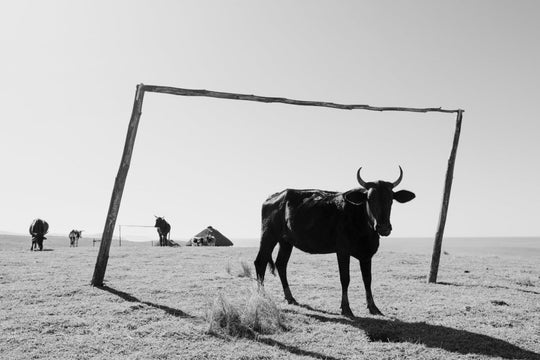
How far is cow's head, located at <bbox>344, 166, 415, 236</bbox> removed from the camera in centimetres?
660

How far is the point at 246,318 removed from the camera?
19.6 ft

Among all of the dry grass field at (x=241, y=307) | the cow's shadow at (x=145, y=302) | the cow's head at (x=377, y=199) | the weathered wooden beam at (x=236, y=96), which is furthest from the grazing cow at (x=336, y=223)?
the weathered wooden beam at (x=236, y=96)

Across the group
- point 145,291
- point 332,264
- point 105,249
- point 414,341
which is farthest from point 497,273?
point 105,249

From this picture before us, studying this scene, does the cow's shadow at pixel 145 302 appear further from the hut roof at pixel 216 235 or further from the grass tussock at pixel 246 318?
the hut roof at pixel 216 235

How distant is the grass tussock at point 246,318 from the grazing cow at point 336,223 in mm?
1531

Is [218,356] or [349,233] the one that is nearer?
[218,356]

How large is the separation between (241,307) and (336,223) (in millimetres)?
2468

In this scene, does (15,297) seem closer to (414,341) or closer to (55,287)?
(55,287)

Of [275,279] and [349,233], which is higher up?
[349,233]

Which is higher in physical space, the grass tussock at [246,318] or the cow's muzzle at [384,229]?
the cow's muzzle at [384,229]

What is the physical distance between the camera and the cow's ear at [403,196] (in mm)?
7617

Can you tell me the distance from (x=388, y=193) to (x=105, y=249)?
647 cm

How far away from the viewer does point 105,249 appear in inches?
362

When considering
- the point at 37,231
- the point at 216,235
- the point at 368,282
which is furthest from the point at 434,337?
the point at 216,235
